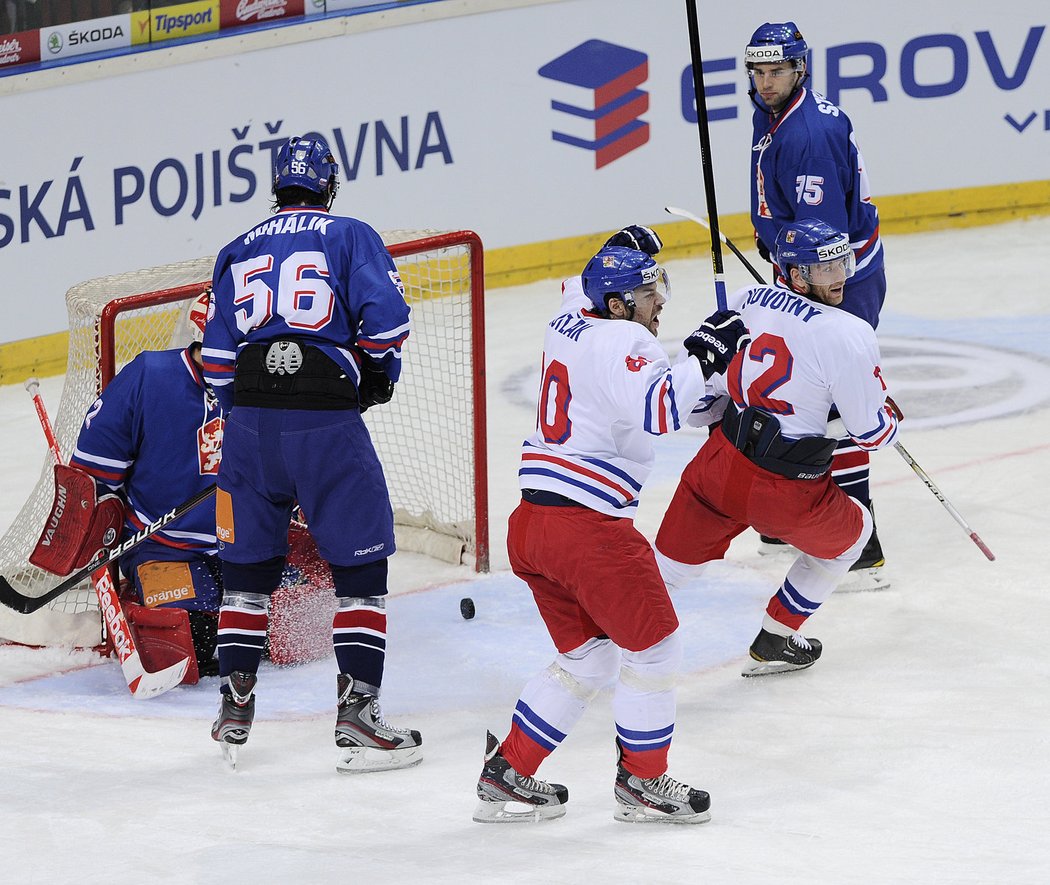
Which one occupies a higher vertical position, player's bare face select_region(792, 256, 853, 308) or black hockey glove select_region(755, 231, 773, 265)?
player's bare face select_region(792, 256, 853, 308)

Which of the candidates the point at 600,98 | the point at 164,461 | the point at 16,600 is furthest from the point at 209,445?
the point at 600,98

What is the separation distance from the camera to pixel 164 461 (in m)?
4.19

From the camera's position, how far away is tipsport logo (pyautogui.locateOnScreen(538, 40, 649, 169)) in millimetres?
7461

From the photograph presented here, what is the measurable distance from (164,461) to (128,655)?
456mm

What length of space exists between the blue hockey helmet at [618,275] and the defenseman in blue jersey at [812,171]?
1298 mm

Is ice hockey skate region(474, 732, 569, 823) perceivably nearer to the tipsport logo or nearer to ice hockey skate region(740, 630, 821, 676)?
ice hockey skate region(740, 630, 821, 676)

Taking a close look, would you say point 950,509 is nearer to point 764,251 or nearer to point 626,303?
point 764,251

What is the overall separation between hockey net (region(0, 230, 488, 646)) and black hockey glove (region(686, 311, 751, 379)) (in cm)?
149

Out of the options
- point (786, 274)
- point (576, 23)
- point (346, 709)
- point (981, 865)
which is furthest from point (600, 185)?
point (981, 865)

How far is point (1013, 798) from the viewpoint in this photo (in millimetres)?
3438

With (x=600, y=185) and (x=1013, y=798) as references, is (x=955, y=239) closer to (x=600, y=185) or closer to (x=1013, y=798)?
(x=600, y=185)

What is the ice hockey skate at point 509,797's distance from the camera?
11.2 ft

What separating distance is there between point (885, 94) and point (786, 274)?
4180 millimetres

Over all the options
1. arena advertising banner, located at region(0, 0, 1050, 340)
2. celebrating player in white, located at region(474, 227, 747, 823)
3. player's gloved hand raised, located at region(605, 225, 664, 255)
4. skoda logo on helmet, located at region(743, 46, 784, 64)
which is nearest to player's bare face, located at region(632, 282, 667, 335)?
celebrating player in white, located at region(474, 227, 747, 823)
